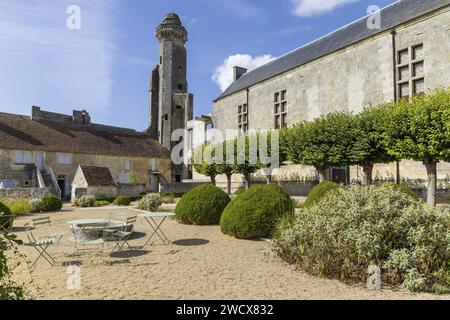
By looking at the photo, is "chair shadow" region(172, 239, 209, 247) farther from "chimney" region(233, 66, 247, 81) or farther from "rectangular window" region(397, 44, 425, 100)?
"chimney" region(233, 66, 247, 81)

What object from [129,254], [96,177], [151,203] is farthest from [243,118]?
[129,254]

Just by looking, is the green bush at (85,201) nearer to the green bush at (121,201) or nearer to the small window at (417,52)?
the green bush at (121,201)

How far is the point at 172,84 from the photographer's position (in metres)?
38.4

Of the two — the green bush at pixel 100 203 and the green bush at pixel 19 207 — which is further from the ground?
the green bush at pixel 19 207

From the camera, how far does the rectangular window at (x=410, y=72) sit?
16.8 m

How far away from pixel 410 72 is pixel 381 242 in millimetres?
15671

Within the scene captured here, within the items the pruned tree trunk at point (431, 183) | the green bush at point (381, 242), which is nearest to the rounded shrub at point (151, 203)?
the green bush at point (381, 242)

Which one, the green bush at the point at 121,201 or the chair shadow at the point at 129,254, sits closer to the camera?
the chair shadow at the point at 129,254

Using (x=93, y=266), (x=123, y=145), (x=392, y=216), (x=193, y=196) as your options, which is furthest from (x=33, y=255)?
(x=123, y=145)

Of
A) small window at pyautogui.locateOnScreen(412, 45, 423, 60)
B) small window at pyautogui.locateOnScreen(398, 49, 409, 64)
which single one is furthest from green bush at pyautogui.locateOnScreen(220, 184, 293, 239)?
small window at pyautogui.locateOnScreen(398, 49, 409, 64)

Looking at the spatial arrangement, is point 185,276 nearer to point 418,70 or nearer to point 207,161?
point 418,70

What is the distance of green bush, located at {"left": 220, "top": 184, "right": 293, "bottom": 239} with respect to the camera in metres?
7.71

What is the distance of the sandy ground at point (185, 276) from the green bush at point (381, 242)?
1.09ft

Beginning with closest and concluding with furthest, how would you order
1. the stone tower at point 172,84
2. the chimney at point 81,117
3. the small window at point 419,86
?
1. the small window at point 419,86
2. the chimney at point 81,117
3. the stone tower at point 172,84
